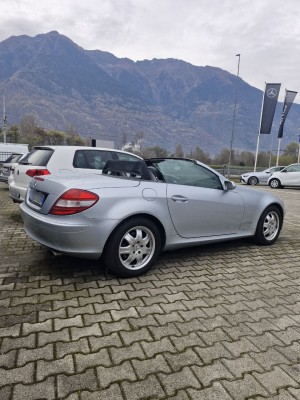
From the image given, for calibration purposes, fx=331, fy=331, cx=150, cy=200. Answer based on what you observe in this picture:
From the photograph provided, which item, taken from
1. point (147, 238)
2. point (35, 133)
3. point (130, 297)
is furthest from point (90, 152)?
point (35, 133)

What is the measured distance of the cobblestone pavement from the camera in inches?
78.6

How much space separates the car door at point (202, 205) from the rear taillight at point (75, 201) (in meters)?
0.95

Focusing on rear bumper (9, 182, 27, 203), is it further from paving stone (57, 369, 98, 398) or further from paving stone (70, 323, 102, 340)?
paving stone (57, 369, 98, 398)

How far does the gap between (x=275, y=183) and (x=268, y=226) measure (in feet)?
52.7

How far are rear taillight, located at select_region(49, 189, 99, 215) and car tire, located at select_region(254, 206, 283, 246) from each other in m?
2.86

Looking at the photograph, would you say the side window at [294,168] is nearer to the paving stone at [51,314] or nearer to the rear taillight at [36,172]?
the rear taillight at [36,172]

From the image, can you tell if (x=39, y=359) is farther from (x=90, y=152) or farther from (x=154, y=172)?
(x=90, y=152)

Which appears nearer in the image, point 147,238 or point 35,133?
point 147,238

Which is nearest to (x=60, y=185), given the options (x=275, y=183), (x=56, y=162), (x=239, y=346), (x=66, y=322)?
(x=66, y=322)

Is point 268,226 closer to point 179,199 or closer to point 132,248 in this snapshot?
point 179,199

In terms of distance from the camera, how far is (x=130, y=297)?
3.12 meters

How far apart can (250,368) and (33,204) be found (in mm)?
2766

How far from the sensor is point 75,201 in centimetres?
328

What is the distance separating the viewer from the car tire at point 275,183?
20.0 m
